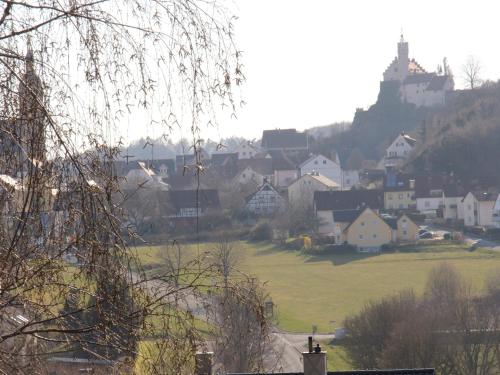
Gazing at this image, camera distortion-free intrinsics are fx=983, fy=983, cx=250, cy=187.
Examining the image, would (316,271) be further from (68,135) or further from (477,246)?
(68,135)

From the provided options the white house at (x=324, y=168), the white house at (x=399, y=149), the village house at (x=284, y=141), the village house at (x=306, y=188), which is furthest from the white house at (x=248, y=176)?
the village house at (x=284, y=141)

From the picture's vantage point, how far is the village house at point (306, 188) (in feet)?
161

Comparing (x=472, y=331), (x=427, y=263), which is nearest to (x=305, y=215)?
(x=427, y=263)

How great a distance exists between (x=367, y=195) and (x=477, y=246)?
1418cm

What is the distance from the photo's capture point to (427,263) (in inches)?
1318

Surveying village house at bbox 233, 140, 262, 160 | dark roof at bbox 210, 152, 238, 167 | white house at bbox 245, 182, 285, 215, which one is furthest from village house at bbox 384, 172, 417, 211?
village house at bbox 233, 140, 262, 160

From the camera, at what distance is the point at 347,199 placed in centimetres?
4997

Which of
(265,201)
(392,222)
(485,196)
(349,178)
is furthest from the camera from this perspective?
(349,178)

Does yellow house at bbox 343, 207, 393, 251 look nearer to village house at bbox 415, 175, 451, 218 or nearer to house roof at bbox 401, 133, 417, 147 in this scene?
village house at bbox 415, 175, 451, 218

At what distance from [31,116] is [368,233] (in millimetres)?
39962

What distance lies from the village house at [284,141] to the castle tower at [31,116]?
7428 centimetres

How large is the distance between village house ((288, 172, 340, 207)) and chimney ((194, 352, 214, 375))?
44877mm

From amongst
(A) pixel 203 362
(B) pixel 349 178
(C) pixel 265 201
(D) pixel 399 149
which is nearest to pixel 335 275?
(C) pixel 265 201

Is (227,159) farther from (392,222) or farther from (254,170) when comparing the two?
(392,222)
